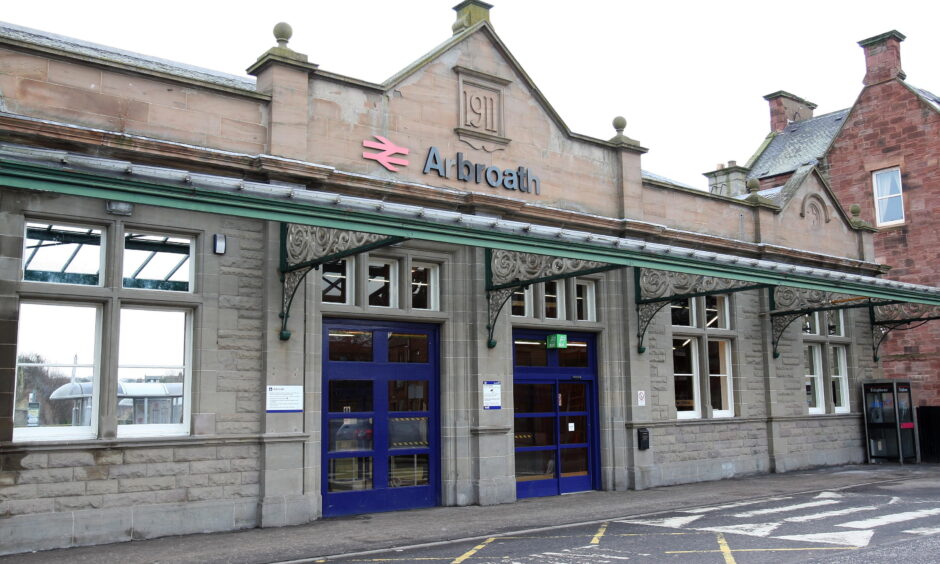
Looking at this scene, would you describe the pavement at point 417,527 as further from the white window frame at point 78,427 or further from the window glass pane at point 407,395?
the window glass pane at point 407,395

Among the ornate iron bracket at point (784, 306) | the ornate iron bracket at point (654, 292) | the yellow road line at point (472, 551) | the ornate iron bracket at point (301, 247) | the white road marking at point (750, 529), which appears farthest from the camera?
the ornate iron bracket at point (784, 306)

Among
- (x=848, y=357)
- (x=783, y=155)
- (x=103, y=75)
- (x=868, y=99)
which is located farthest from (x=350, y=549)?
(x=783, y=155)

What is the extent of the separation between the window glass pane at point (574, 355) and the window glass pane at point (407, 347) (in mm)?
3101

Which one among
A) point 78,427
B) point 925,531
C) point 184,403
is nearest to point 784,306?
point 925,531

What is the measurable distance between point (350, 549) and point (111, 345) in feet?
13.2

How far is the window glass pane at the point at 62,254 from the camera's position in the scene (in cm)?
1064

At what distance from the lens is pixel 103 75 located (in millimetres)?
11297

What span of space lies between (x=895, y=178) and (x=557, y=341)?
16402mm

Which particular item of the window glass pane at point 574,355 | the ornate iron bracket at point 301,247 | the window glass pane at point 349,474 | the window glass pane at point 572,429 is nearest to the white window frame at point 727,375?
the window glass pane at point 574,355

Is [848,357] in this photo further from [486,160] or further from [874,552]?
[874,552]

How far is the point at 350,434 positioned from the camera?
43.5 ft

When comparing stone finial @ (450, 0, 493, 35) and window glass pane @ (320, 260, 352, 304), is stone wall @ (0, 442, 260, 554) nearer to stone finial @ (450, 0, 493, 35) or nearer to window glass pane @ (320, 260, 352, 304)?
window glass pane @ (320, 260, 352, 304)

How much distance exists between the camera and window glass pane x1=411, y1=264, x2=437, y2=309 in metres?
14.3

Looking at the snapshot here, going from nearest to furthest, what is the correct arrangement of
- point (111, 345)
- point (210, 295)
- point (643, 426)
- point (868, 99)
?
point (111, 345)
point (210, 295)
point (643, 426)
point (868, 99)
